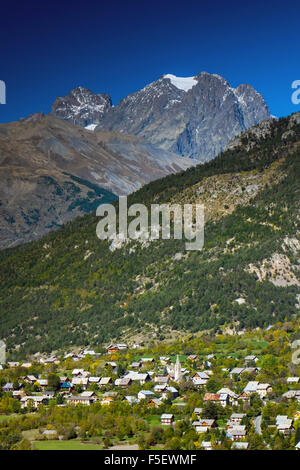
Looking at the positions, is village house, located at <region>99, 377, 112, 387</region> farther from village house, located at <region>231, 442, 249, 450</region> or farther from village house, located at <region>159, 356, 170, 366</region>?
village house, located at <region>231, 442, 249, 450</region>

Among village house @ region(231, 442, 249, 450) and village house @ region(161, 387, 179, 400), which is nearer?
village house @ region(231, 442, 249, 450)

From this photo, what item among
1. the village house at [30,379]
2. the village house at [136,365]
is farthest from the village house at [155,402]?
the village house at [136,365]

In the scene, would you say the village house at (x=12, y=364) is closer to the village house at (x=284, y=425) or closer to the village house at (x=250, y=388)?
the village house at (x=250, y=388)

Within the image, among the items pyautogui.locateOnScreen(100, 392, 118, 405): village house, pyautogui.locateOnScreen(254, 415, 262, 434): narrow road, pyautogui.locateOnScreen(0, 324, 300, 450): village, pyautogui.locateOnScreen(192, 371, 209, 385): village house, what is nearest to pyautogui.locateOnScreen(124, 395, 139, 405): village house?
pyautogui.locateOnScreen(0, 324, 300, 450): village

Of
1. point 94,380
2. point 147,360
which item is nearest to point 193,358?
point 147,360

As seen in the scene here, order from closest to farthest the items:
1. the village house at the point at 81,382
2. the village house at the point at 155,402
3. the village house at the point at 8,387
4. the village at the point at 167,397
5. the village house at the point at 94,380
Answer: the village at the point at 167,397 < the village house at the point at 155,402 < the village house at the point at 8,387 < the village house at the point at 81,382 < the village house at the point at 94,380
